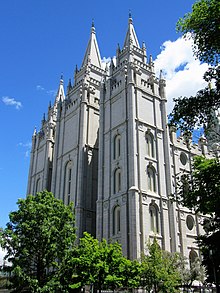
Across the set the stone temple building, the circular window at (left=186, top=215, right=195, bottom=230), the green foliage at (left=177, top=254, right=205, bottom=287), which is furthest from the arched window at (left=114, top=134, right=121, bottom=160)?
the green foliage at (left=177, top=254, right=205, bottom=287)

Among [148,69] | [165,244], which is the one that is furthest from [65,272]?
[148,69]

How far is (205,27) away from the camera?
51.8 ft

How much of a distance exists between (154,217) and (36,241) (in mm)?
14595

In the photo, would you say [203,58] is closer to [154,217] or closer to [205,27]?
→ [205,27]

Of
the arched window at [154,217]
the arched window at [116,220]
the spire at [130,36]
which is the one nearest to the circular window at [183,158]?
Answer: the arched window at [154,217]

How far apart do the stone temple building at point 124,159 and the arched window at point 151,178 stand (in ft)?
0.38

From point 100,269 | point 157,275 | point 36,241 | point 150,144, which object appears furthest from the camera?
point 150,144

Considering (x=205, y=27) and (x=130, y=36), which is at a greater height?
(x=130, y=36)

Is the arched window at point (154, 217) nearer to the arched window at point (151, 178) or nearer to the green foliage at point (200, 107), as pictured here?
the arched window at point (151, 178)

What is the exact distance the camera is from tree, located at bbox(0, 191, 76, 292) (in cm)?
2717

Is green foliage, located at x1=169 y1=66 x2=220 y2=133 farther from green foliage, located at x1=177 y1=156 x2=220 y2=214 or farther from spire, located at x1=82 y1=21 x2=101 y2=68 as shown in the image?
spire, located at x1=82 y1=21 x2=101 y2=68

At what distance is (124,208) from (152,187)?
4841 millimetres

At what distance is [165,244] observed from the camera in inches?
1442

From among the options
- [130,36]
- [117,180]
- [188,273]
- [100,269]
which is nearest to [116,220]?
[117,180]
